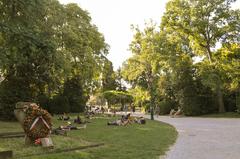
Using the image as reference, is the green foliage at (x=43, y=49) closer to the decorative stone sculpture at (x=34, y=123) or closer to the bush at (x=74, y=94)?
the bush at (x=74, y=94)

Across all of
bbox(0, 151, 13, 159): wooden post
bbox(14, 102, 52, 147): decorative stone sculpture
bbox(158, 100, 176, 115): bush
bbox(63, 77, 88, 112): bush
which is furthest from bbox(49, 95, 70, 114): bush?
bbox(0, 151, 13, 159): wooden post

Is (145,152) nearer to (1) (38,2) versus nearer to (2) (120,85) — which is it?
(1) (38,2)

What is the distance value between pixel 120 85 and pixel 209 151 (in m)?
61.4

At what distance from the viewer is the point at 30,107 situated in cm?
1153

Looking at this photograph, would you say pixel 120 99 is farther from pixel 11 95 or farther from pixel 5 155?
pixel 5 155

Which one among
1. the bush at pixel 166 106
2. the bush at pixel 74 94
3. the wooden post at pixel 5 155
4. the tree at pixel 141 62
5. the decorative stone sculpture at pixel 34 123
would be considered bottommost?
the wooden post at pixel 5 155

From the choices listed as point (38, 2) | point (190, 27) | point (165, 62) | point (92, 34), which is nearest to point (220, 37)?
point (190, 27)

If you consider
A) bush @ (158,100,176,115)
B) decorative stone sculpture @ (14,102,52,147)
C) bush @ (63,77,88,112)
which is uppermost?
bush @ (63,77,88,112)

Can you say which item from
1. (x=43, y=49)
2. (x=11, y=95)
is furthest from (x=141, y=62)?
(x=43, y=49)

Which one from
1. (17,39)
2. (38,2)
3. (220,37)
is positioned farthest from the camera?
(220,37)

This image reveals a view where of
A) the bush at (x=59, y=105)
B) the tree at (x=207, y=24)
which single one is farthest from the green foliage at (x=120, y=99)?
the tree at (x=207, y=24)

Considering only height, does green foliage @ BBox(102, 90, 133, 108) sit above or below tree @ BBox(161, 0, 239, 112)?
below

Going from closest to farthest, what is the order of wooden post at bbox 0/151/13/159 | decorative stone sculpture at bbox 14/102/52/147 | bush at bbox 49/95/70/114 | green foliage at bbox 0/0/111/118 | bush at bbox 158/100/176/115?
wooden post at bbox 0/151/13/159
decorative stone sculpture at bbox 14/102/52/147
green foliage at bbox 0/0/111/118
bush at bbox 49/95/70/114
bush at bbox 158/100/176/115

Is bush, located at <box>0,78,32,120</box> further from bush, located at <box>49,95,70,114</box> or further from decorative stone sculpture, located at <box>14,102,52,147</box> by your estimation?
bush, located at <box>49,95,70,114</box>
